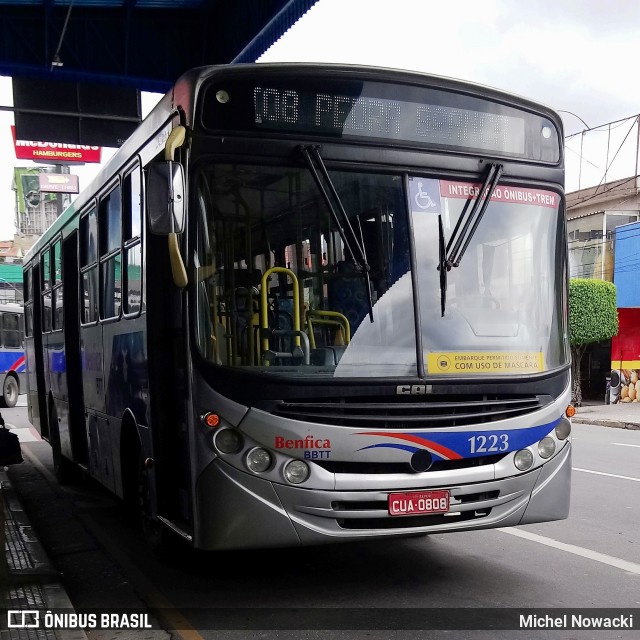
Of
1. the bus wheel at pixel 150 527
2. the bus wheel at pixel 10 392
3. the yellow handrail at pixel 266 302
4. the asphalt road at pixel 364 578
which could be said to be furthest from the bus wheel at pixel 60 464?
the bus wheel at pixel 10 392

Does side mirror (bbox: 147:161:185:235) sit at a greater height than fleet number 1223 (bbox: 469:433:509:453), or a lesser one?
greater

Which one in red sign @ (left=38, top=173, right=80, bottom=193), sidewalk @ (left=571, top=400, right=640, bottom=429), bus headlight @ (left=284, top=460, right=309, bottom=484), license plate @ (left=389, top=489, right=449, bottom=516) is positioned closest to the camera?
bus headlight @ (left=284, top=460, right=309, bottom=484)

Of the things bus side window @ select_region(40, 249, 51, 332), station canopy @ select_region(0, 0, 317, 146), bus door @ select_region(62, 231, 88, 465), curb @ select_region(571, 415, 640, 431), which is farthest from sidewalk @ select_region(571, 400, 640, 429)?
bus door @ select_region(62, 231, 88, 465)

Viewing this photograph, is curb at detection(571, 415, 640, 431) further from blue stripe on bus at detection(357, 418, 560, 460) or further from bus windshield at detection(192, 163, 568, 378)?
bus windshield at detection(192, 163, 568, 378)

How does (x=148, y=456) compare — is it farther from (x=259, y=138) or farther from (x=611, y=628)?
(x=611, y=628)

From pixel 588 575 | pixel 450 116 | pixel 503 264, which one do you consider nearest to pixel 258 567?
pixel 588 575

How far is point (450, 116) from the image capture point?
19.0ft

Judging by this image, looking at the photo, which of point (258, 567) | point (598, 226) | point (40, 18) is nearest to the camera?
point (258, 567)

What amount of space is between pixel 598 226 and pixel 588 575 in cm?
2939

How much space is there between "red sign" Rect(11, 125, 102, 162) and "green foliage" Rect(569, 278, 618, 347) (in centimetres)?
2664

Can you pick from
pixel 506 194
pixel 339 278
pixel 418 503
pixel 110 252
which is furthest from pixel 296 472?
pixel 110 252

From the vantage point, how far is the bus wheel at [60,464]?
35.0 feet

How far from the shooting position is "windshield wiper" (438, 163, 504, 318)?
544cm

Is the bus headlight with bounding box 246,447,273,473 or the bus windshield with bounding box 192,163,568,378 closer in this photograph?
the bus headlight with bounding box 246,447,273,473
